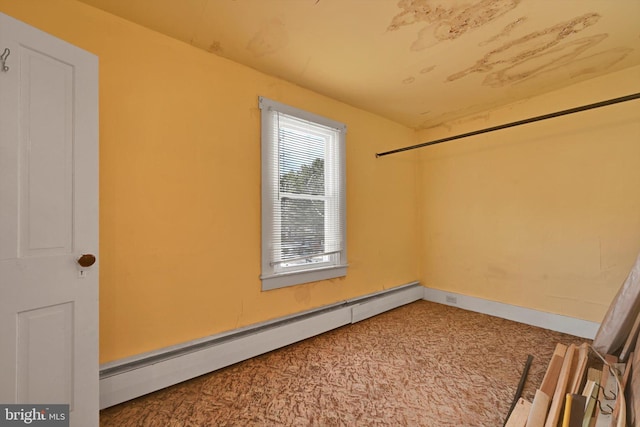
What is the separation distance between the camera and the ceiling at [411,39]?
1855mm

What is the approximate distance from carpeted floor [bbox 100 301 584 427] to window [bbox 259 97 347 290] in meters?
0.76

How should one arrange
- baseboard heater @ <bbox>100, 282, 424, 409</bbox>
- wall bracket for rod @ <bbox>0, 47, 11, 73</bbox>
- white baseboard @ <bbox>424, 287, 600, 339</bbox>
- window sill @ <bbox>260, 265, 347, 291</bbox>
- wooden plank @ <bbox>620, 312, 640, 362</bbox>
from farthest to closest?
1. white baseboard @ <bbox>424, 287, 600, 339</bbox>
2. window sill @ <bbox>260, 265, 347, 291</bbox>
3. wooden plank @ <bbox>620, 312, 640, 362</bbox>
4. baseboard heater @ <bbox>100, 282, 424, 409</bbox>
5. wall bracket for rod @ <bbox>0, 47, 11, 73</bbox>

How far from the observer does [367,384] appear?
6.88 ft

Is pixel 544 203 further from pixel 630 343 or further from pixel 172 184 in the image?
pixel 172 184

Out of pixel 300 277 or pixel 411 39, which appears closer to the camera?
pixel 411 39

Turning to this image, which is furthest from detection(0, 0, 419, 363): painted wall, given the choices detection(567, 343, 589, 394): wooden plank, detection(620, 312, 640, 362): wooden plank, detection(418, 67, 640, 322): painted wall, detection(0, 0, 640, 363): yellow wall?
detection(620, 312, 640, 362): wooden plank

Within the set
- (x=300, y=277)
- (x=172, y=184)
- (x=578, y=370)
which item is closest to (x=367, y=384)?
(x=300, y=277)

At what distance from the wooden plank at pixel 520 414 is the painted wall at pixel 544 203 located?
191 centimetres

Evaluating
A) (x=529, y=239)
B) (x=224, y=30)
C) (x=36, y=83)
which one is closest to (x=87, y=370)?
(x=36, y=83)

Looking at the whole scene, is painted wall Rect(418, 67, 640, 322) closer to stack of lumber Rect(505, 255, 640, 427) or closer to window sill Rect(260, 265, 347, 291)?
stack of lumber Rect(505, 255, 640, 427)

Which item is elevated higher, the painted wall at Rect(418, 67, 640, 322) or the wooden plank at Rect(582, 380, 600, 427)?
the painted wall at Rect(418, 67, 640, 322)

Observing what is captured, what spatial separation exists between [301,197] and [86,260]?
6.11 ft

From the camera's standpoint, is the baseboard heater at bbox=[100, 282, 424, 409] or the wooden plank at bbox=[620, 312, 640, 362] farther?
the wooden plank at bbox=[620, 312, 640, 362]

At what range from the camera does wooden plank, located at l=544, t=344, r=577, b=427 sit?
5.00 feet
